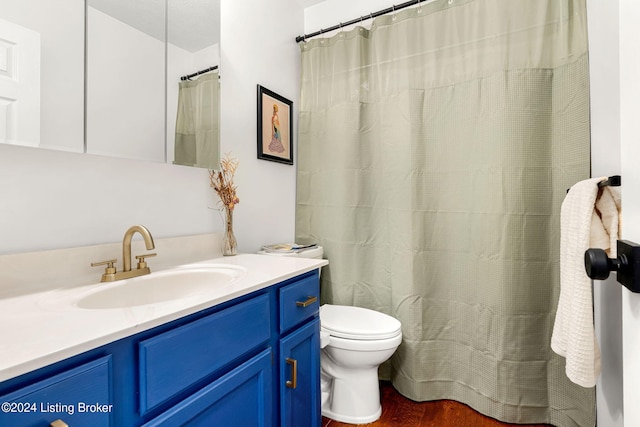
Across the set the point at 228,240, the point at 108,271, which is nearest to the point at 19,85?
A: the point at 108,271

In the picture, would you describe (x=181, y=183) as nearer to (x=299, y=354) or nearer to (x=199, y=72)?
(x=199, y=72)

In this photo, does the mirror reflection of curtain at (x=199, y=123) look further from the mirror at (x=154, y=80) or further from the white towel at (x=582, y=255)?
the white towel at (x=582, y=255)

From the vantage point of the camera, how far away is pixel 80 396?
55 centimetres

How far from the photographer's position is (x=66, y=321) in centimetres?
64

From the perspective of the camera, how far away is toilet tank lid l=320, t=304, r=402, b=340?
1.46 meters

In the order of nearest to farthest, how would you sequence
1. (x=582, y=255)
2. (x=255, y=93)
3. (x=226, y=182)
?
(x=582, y=255)
(x=226, y=182)
(x=255, y=93)

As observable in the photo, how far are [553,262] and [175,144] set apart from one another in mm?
1784

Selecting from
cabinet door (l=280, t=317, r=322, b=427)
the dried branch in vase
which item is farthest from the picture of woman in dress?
cabinet door (l=280, t=317, r=322, b=427)

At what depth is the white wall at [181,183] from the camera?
0.94m

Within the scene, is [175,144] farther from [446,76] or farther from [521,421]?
[521,421]

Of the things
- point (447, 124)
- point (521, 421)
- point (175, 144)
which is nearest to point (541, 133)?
point (447, 124)

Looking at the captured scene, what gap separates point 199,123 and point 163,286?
74 cm

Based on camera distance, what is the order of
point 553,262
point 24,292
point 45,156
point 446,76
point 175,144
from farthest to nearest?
point 446,76 → point 553,262 → point 175,144 → point 45,156 → point 24,292

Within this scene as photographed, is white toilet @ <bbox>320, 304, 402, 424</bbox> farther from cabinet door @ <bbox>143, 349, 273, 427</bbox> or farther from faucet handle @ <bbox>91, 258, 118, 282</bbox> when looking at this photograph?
faucet handle @ <bbox>91, 258, 118, 282</bbox>
